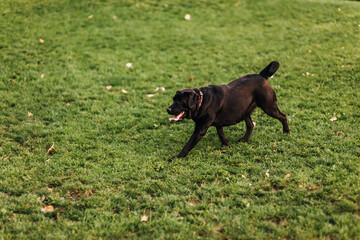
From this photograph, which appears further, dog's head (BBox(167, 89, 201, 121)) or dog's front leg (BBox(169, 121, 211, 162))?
dog's front leg (BBox(169, 121, 211, 162))

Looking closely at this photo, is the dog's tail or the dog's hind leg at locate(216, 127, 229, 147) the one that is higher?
the dog's tail

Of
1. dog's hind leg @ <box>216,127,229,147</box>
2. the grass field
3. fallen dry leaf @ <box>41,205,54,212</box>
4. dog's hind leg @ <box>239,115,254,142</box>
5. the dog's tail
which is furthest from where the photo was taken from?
dog's hind leg @ <box>239,115,254,142</box>

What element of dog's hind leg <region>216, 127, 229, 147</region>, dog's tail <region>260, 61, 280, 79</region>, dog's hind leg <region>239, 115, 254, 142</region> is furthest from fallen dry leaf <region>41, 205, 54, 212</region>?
dog's tail <region>260, 61, 280, 79</region>

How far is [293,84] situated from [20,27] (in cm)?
878

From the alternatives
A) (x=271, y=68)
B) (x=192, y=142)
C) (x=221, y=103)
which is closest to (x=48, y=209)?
(x=192, y=142)

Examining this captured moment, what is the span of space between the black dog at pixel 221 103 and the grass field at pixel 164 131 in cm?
55

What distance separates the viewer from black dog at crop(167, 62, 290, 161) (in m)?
4.82

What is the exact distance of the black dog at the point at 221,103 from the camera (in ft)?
15.8

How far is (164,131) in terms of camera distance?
247 inches

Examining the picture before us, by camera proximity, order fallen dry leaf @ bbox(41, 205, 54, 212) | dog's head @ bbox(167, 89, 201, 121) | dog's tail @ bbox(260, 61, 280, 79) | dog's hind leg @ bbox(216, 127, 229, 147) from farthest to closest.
Answer: 1. dog's hind leg @ bbox(216, 127, 229, 147)
2. dog's tail @ bbox(260, 61, 280, 79)
3. dog's head @ bbox(167, 89, 201, 121)
4. fallen dry leaf @ bbox(41, 205, 54, 212)

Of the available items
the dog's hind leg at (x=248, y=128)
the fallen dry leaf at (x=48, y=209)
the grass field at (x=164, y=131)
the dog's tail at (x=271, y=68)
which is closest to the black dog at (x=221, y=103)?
the dog's tail at (x=271, y=68)

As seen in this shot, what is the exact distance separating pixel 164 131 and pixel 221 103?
5.19ft

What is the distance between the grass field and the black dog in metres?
0.55

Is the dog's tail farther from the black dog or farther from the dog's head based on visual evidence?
the dog's head
